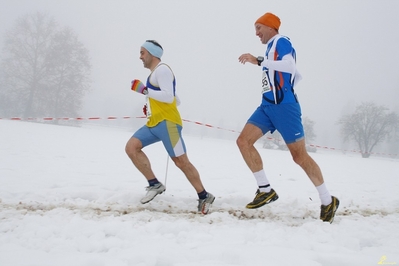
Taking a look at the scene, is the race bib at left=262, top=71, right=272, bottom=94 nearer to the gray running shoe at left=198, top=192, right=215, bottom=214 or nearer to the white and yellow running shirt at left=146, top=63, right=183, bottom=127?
the white and yellow running shirt at left=146, top=63, right=183, bottom=127

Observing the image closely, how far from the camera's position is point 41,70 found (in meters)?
27.7

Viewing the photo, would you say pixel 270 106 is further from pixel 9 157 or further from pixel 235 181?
pixel 9 157

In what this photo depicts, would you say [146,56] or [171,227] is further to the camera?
[146,56]

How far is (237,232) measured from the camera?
248 centimetres

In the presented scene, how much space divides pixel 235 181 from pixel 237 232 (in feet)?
9.79

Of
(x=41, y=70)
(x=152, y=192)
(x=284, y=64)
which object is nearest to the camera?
(x=284, y=64)

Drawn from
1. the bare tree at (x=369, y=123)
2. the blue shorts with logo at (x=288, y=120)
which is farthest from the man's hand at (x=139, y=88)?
the bare tree at (x=369, y=123)

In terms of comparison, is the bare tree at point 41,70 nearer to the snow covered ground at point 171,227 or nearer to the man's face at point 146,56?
the snow covered ground at point 171,227

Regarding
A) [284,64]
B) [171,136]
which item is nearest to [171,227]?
[171,136]

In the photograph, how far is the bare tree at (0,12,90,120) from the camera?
26589 millimetres

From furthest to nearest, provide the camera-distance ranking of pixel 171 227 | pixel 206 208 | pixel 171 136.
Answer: pixel 171 136 → pixel 206 208 → pixel 171 227

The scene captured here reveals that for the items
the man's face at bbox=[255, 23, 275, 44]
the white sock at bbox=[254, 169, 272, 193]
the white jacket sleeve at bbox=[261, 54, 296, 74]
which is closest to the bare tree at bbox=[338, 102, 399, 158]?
the man's face at bbox=[255, 23, 275, 44]

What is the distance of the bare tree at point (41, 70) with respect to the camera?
2659 centimetres

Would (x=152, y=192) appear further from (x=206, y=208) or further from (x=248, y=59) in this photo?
(x=248, y=59)
